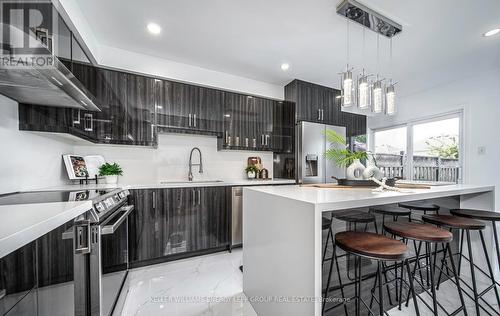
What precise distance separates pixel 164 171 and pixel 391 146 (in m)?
4.47

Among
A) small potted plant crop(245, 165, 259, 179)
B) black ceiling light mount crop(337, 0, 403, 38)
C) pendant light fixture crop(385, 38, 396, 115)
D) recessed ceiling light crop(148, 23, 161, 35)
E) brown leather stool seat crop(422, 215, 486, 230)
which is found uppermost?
recessed ceiling light crop(148, 23, 161, 35)

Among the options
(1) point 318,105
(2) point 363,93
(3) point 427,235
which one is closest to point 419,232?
(3) point 427,235

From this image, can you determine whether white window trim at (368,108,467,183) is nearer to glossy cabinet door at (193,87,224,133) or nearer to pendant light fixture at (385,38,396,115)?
pendant light fixture at (385,38,396,115)

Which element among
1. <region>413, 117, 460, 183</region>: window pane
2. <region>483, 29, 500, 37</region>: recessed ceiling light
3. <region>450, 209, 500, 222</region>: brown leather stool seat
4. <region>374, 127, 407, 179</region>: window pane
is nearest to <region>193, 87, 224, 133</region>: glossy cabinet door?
<region>450, 209, 500, 222</region>: brown leather stool seat

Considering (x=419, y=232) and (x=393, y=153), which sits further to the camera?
(x=393, y=153)

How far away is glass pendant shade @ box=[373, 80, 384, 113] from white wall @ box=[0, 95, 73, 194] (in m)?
2.93

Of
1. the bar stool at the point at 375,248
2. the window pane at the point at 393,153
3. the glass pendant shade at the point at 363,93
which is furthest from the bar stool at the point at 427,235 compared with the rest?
the window pane at the point at 393,153

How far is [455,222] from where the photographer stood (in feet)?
4.89

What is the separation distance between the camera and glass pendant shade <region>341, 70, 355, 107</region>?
69.4 inches

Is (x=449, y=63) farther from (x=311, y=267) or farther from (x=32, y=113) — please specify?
(x=32, y=113)

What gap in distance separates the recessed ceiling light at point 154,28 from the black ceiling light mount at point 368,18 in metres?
1.76

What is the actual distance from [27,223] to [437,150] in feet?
16.2

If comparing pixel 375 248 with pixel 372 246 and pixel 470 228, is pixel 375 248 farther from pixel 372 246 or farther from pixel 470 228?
pixel 470 228

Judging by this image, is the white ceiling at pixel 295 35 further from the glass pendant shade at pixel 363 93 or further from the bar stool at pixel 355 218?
the bar stool at pixel 355 218
